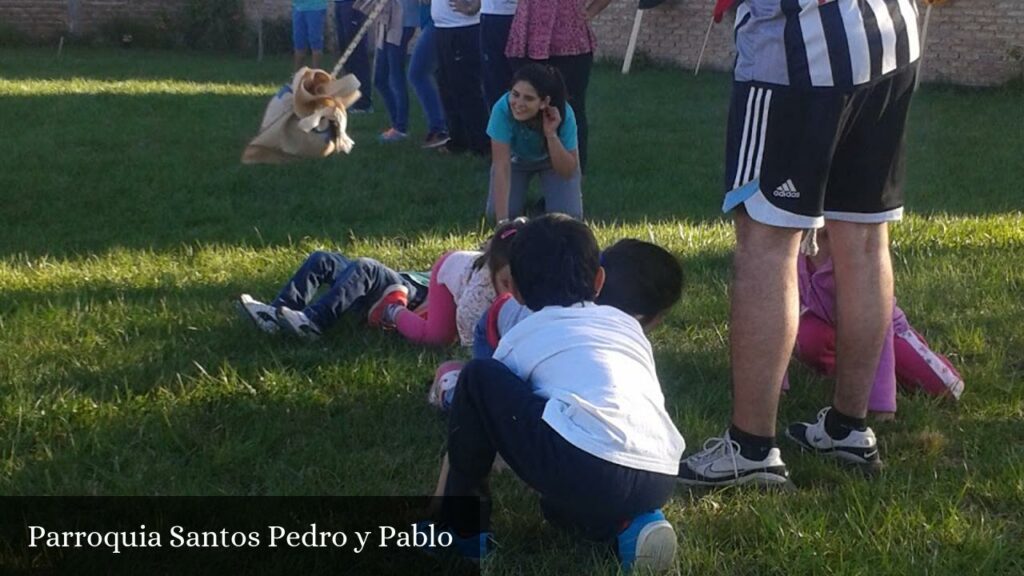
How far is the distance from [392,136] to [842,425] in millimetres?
6133

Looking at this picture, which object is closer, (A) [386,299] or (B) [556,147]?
(A) [386,299]

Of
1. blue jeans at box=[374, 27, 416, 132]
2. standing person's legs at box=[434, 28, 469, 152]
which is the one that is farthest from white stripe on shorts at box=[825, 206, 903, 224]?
blue jeans at box=[374, 27, 416, 132]

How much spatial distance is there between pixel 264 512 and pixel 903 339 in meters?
1.94

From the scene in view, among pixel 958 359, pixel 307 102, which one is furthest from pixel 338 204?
pixel 958 359

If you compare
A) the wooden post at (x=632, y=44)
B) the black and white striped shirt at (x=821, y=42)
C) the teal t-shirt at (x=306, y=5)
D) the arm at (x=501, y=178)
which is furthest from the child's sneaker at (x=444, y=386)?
the wooden post at (x=632, y=44)

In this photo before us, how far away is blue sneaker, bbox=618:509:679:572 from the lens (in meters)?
2.52

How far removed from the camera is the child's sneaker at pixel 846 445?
122 inches

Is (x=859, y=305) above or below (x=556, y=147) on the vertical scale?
above

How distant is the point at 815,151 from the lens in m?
2.87

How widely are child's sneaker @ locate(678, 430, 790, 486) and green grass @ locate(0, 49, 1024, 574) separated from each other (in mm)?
56

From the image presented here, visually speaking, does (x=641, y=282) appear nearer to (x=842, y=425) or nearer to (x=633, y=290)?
(x=633, y=290)

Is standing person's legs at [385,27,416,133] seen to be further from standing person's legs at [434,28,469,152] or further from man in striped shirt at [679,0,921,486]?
man in striped shirt at [679,0,921,486]

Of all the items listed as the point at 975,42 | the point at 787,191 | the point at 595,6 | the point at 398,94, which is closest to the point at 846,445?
the point at 787,191

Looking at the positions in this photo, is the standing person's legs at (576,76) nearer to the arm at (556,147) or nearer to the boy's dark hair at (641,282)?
the arm at (556,147)
